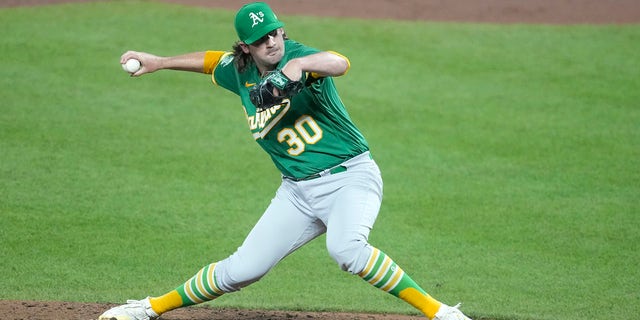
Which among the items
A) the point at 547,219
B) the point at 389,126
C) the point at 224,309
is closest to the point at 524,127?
the point at 389,126

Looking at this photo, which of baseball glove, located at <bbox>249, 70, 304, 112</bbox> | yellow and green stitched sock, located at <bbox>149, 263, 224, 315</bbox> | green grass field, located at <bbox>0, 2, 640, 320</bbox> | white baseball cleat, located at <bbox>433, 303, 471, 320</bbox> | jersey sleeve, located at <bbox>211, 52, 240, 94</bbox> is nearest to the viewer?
baseball glove, located at <bbox>249, 70, 304, 112</bbox>

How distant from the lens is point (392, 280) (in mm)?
4766

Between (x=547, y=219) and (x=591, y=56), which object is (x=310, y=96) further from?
(x=591, y=56)

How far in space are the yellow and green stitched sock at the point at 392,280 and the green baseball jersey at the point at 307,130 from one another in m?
0.54

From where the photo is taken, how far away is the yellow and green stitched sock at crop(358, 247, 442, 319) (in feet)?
15.4

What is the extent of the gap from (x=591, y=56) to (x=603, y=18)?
1.62m

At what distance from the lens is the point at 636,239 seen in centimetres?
695

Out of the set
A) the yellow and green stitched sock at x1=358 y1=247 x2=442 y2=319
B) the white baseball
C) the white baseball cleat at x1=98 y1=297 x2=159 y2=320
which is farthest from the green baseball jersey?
the white baseball cleat at x1=98 y1=297 x2=159 y2=320

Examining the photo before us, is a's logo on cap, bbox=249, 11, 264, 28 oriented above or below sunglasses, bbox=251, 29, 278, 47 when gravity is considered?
above

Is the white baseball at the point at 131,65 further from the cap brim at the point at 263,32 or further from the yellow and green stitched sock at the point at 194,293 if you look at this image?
the yellow and green stitched sock at the point at 194,293

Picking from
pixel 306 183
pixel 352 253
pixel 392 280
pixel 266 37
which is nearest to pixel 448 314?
pixel 392 280

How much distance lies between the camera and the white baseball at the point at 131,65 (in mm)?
5000

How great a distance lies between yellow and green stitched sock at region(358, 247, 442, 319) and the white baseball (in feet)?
5.29

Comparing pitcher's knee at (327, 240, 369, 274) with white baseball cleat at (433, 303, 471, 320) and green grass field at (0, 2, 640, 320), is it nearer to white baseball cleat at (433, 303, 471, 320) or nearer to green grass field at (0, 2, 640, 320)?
white baseball cleat at (433, 303, 471, 320)
